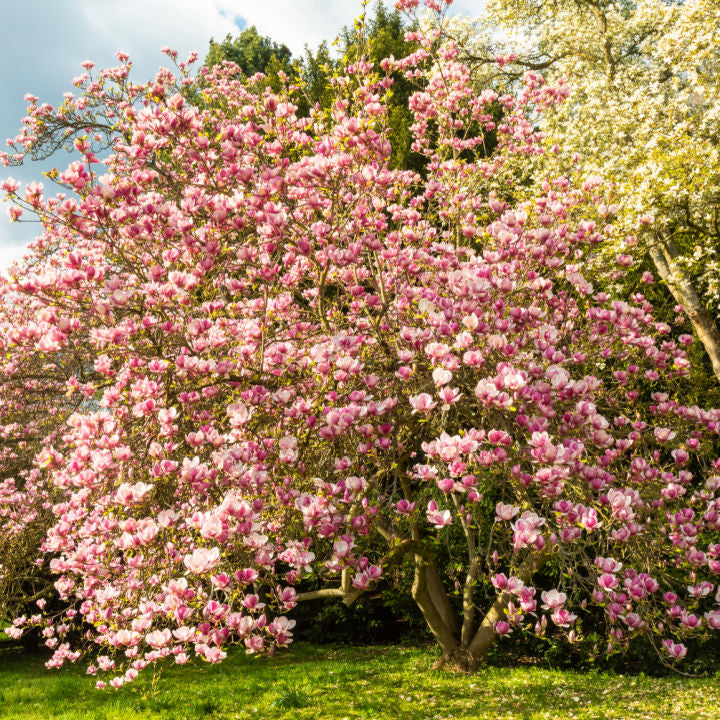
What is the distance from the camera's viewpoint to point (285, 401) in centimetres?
362

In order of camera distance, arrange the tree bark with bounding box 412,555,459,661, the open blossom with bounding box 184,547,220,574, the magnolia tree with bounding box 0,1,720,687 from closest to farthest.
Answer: the open blossom with bounding box 184,547,220,574 < the magnolia tree with bounding box 0,1,720,687 < the tree bark with bounding box 412,555,459,661

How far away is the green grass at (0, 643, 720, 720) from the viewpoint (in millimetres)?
5285

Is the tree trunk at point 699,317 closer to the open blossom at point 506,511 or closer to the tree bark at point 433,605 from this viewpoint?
the tree bark at point 433,605

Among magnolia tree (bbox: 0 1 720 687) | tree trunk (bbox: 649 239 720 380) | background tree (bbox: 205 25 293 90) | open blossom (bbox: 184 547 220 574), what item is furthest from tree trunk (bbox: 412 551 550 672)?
background tree (bbox: 205 25 293 90)

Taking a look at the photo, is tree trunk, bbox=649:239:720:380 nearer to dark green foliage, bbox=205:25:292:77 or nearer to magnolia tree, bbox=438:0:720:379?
magnolia tree, bbox=438:0:720:379

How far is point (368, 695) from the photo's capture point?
6.28 metres

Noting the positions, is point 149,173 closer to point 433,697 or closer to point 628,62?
point 433,697

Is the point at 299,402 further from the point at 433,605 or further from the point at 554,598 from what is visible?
the point at 433,605

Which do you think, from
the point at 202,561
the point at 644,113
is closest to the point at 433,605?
the point at 202,561

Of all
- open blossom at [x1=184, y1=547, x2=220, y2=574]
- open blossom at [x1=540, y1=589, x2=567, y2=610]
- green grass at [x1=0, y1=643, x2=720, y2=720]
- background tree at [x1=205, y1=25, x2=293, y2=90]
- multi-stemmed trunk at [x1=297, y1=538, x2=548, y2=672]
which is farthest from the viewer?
background tree at [x1=205, y1=25, x2=293, y2=90]

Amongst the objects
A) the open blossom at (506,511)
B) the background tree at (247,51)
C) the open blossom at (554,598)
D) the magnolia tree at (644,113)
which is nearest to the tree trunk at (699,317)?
the magnolia tree at (644,113)

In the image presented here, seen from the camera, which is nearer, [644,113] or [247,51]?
[644,113]

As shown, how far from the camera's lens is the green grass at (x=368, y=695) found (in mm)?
5285

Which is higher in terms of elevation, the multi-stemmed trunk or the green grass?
the multi-stemmed trunk
